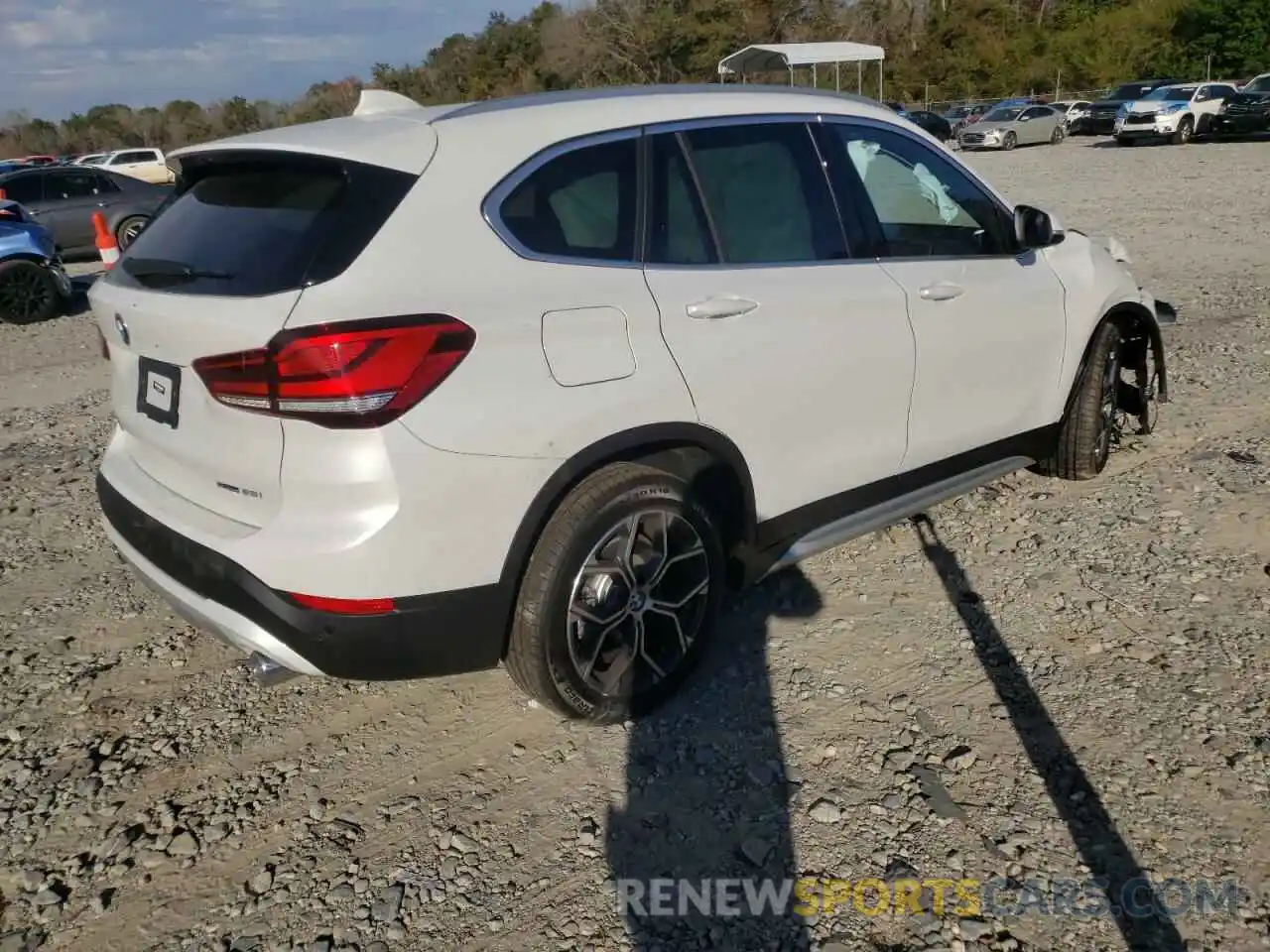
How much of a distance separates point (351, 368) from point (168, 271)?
831 mm

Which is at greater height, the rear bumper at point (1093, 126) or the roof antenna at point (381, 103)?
the rear bumper at point (1093, 126)

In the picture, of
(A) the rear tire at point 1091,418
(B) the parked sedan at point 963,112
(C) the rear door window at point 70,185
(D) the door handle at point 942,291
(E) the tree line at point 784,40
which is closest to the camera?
(D) the door handle at point 942,291

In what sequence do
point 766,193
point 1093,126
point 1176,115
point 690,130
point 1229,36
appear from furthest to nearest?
point 1229,36 → point 1093,126 → point 1176,115 → point 766,193 → point 690,130

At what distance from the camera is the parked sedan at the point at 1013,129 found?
108ft

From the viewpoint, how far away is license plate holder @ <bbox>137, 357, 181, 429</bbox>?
9.04 feet

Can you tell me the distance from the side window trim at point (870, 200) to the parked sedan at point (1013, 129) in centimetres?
3196

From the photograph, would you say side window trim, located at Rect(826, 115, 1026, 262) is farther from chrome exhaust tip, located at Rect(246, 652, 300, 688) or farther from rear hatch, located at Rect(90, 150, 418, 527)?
chrome exhaust tip, located at Rect(246, 652, 300, 688)

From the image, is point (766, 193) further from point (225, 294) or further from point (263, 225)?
point (225, 294)

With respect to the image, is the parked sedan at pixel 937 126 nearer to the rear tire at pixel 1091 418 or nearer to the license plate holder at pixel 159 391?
the rear tire at pixel 1091 418

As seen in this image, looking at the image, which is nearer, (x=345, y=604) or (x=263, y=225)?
(x=345, y=604)

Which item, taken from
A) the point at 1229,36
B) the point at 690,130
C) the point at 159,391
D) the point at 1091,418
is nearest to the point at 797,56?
the point at 1229,36

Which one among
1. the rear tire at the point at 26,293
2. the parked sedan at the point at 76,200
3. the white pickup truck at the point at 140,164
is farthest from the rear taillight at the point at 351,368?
the white pickup truck at the point at 140,164

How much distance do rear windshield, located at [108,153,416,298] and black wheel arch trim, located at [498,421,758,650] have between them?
771 mm

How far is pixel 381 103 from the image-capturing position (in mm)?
3379
